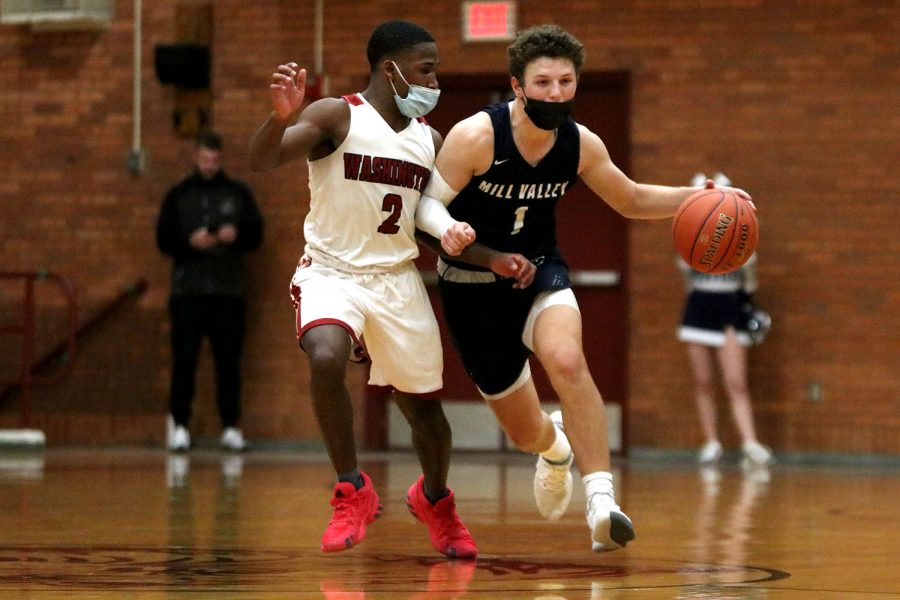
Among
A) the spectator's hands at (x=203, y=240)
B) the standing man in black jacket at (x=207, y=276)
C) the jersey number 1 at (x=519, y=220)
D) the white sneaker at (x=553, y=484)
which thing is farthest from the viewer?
the standing man in black jacket at (x=207, y=276)

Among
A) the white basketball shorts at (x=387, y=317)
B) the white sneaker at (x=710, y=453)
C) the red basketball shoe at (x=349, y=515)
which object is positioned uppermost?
the white basketball shorts at (x=387, y=317)

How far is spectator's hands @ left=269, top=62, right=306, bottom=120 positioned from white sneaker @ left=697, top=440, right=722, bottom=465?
6.69m

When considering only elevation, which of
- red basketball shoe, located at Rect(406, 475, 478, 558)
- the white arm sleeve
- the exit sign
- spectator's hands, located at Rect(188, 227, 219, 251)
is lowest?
red basketball shoe, located at Rect(406, 475, 478, 558)

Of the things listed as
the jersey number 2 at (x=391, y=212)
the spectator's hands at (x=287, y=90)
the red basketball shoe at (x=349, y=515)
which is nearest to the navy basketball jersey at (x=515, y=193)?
the jersey number 2 at (x=391, y=212)

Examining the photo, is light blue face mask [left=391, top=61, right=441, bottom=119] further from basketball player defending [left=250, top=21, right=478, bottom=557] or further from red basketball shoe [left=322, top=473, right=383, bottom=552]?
red basketball shoe [left=322, top=473, right=383, bottom=552]

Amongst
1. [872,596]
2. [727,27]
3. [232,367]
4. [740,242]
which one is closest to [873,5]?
[727,27]

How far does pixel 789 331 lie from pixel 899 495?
3.07 meters

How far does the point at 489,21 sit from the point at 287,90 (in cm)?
704

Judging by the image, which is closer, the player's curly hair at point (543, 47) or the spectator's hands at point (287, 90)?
the spectator's hands at point (287, 90)

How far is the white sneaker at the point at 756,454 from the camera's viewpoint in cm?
1080

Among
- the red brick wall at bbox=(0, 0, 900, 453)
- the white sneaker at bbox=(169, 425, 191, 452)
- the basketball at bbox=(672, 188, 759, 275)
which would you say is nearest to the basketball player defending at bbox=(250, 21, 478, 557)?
the basketball at bbox=(672, 188, 759, 275)

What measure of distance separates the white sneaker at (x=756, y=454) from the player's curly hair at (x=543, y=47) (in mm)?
6134

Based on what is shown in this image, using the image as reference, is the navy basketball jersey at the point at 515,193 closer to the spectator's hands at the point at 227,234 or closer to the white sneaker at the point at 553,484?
the white sneaker at the point at 553,484

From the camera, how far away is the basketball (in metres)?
5.17
